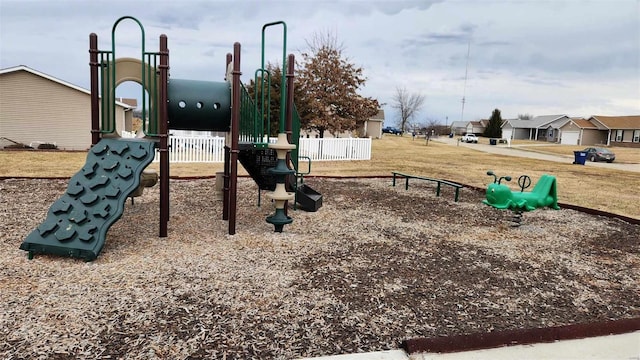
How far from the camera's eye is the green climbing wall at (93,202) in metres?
4.34

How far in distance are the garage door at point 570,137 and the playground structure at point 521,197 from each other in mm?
56174

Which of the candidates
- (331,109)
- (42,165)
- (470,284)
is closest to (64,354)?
(470,284)

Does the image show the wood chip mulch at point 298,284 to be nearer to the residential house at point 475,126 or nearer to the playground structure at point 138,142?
the playground structure at point 138,142

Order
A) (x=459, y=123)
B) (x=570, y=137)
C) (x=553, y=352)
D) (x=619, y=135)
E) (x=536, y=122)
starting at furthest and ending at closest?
(x=459, y=123)
(x=536, y=122)
(x=570, y=137)
(x=619, y=135)
(x=553, y=352)

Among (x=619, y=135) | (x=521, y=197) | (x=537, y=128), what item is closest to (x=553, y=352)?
(x=521, y=197)

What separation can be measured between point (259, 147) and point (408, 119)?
56.1 m

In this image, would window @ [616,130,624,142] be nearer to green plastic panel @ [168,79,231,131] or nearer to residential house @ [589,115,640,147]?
residential house @ [589,115,640,147]

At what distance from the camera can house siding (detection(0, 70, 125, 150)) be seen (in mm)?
19062

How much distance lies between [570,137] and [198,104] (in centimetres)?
6081

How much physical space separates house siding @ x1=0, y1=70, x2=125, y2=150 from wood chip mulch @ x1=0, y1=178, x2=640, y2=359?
15.9 metres

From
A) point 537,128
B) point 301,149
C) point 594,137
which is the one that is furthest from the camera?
point 537,128

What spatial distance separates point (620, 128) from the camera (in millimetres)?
50219

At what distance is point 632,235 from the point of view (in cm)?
648

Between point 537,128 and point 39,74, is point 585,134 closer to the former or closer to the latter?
point 537,128
